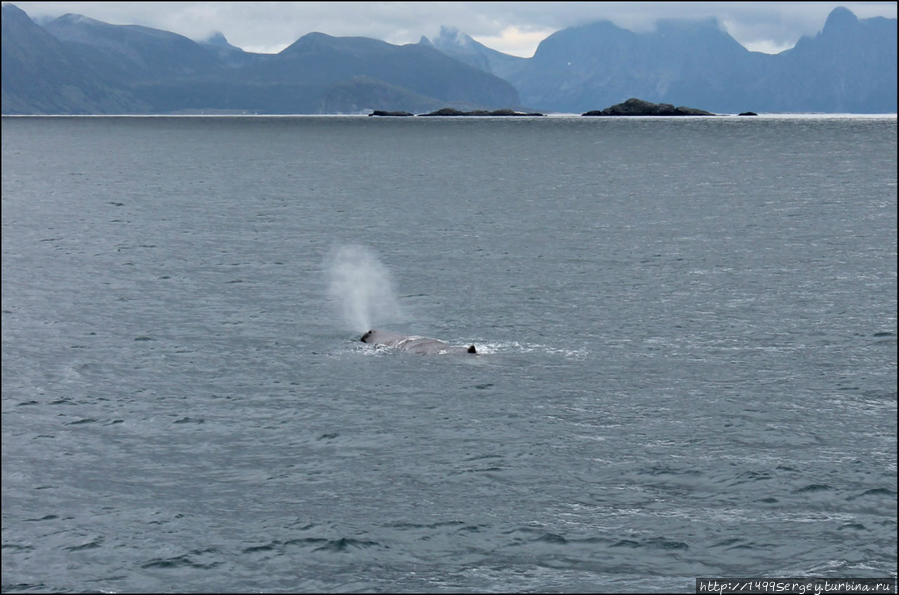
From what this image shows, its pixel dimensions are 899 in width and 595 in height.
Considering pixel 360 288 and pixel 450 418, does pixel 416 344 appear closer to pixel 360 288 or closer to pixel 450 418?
pixel 450 418

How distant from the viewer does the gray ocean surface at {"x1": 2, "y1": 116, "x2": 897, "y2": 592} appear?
101 feet

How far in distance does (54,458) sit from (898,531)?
95.0ft

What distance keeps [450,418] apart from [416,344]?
12046 millimetres

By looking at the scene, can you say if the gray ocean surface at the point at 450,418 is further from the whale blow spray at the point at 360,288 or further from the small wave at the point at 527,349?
the whale blow spray at the point at 360,288

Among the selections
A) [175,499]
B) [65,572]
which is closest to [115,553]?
[65,572]

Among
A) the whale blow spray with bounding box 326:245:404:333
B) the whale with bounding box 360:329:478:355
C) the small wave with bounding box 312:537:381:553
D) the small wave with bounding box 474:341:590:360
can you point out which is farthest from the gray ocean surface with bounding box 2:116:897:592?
the whale with bounding box 360:329:478:355

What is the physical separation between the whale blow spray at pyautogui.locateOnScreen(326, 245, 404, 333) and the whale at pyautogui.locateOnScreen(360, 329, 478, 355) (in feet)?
16.1

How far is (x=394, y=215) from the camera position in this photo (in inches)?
5044

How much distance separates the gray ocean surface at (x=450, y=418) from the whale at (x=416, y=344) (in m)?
1.13

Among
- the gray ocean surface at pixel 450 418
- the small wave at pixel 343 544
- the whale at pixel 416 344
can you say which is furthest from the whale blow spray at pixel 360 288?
the small wave at pixel 343 544

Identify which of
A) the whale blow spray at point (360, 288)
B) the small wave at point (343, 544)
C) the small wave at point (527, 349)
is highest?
the whale blow spray at point (360, 288)

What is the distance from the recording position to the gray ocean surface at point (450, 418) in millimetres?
30766

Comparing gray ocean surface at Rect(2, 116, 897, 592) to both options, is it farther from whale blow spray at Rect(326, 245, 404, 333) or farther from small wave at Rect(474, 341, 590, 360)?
whale blow spray at Rect(326, 245, 404, 333)

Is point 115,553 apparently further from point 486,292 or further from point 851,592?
point 486,292
